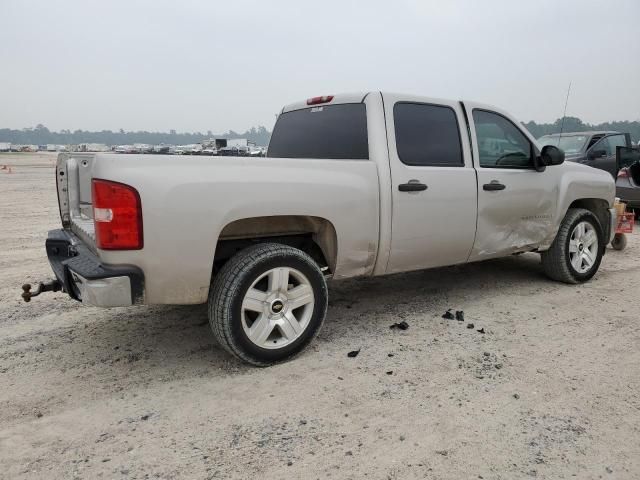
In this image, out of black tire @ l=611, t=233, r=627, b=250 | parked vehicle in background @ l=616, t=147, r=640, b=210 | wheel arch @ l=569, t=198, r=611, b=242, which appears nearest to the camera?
wheel arch @ l=569, t=198, r=611, b=242

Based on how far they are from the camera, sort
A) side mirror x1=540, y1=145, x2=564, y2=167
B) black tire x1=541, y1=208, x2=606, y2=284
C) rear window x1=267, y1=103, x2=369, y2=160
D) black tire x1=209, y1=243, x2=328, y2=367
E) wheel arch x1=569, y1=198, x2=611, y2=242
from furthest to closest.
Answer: wheel arch x1=569, y1=198, x2=611, y2=242 → black tire x1=541, y1=208, x2=606, y2=284 → side mirror x1=540, y1=145, x2=564, y2=167 → rear window x1=267, y1=103, x2=369, y2=160 → black tire x1=209, y1=243, x2=328, y2=367

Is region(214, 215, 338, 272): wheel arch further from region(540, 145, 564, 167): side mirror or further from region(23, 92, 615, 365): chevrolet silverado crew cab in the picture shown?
region(540, 145, 564, 167): side mirror

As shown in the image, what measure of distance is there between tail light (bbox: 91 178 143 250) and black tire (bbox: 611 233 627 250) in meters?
6.80

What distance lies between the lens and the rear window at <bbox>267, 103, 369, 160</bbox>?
3684 mm

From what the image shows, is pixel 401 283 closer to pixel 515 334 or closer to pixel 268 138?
pixel 515 334

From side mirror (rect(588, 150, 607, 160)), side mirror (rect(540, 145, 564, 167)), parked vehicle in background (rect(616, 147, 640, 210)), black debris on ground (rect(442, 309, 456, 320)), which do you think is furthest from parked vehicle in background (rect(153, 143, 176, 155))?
side mirror (rect(588, 150, 607, 160))

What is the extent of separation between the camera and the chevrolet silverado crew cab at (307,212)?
267cm

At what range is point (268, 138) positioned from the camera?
16.0ft

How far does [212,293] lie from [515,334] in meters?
2.38

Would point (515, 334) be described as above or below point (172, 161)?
below

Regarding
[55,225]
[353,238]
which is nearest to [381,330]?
[353,238]

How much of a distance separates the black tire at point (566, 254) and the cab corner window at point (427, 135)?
168 cm

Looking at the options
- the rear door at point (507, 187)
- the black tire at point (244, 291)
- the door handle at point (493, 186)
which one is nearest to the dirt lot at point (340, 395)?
the black tire at point (244, 291)

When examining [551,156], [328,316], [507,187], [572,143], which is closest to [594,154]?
[572,143]
